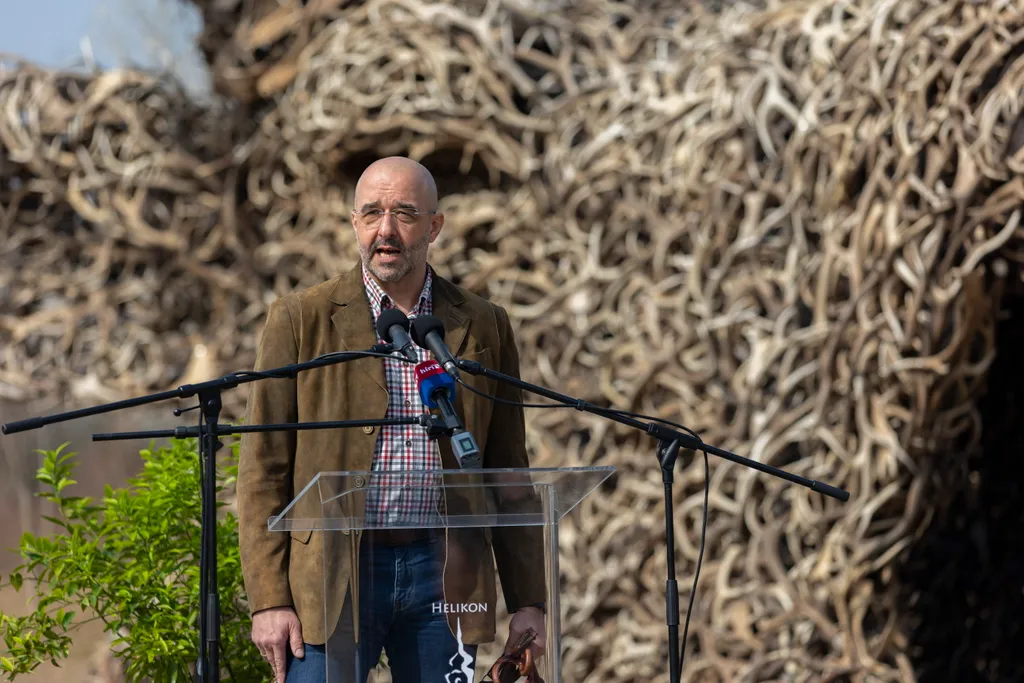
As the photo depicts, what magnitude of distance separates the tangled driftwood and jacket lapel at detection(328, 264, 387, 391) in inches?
77.8

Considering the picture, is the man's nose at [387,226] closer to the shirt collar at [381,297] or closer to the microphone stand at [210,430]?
the shirt collar at [381,297]

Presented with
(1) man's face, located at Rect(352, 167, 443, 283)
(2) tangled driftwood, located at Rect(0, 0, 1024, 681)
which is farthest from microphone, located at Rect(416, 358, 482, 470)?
(2) tangled driftwood, located at Rect(0, 0, 1024, 681)

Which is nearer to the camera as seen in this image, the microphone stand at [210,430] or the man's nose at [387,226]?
the microphone stand at [210,430]

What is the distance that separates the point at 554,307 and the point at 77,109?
234cm

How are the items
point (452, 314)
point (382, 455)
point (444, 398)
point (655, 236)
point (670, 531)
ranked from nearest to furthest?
point (444, 398) < point (670, 531) < point (382, 455) < point (452, 314) < point (655, 236)

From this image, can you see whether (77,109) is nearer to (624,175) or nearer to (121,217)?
(121,217)

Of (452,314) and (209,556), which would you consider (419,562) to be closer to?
(209,556)

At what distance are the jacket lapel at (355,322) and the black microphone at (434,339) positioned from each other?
0.32m

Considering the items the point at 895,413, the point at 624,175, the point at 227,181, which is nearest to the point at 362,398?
the point at 895,413

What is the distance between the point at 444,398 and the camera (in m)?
1.85

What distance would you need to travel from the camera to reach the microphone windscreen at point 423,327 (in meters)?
1.90

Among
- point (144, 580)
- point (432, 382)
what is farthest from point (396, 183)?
point (144, 580)

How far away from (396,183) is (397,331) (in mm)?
383

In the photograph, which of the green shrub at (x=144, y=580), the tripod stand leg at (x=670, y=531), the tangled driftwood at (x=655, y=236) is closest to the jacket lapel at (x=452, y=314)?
the tripod stand leg at (x=670, y=531)
